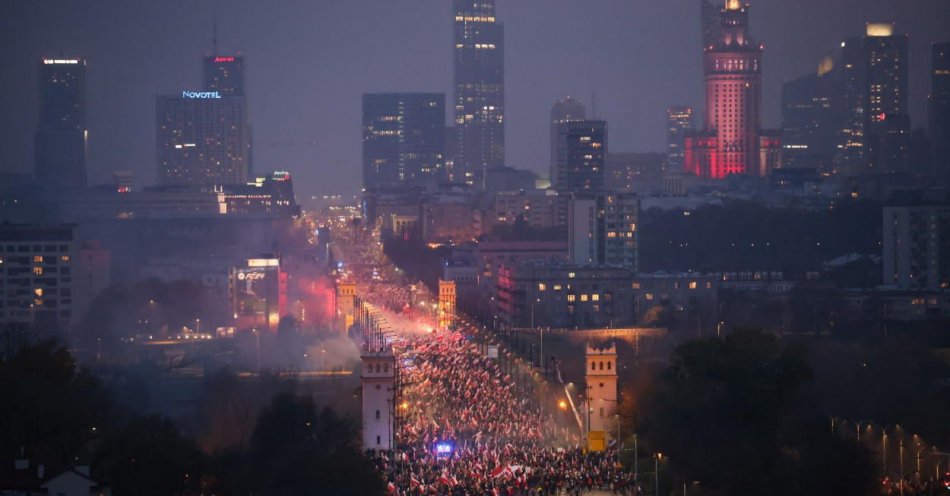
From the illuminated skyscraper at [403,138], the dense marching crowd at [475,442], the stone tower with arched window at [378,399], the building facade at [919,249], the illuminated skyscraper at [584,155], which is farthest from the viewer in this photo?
the illuminated skyscraper at [403,138]

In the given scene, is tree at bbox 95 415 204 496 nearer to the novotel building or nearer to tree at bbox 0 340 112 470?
tree at bbox 0 340 112 470

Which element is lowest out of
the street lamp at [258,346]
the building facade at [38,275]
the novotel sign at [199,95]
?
the street lamp at [258,346]

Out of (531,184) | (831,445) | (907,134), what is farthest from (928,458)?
(531,184)

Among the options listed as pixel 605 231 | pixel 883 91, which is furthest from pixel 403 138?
pixel 605 231

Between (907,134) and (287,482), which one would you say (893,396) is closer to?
(287,482)

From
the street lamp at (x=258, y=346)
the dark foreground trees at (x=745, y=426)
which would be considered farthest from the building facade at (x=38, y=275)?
the dark foreground trees at (x=745, y=426)

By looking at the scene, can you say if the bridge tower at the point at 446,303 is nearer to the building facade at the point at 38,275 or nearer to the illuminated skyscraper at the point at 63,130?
the building facade at the point at 38,275
